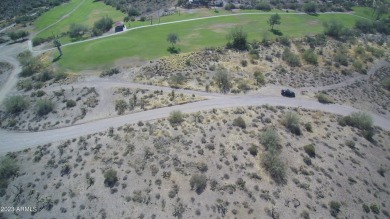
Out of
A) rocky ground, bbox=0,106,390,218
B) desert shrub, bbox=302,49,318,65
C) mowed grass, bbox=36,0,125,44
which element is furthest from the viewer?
mowed grass, bbox=36,0,125,44

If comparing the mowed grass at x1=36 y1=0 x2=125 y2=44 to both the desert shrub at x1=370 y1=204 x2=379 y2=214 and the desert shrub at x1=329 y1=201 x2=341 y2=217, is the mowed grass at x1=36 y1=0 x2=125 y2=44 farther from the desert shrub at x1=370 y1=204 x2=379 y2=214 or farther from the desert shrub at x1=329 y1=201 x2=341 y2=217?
the desert shrub at x1=370 y1=204 x2=379 y2=214

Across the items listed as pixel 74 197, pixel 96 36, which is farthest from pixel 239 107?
pixel 96 36

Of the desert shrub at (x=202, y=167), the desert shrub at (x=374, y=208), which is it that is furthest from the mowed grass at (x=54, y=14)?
the desert shrub at (x=374, y=208)

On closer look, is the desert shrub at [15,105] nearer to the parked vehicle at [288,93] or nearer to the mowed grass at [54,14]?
the parked vehicle at [288,93]

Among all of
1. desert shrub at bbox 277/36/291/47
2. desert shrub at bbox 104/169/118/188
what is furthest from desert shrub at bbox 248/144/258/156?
desert shrub at bbox 277/36/291/47

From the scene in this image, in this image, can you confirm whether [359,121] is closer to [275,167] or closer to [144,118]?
[275,167]

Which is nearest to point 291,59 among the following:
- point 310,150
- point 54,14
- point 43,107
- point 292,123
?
point 292,123
